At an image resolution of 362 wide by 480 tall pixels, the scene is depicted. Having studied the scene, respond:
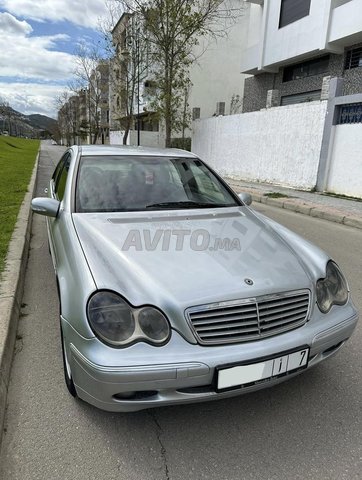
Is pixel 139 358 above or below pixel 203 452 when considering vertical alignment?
above

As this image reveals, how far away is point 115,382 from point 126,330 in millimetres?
244

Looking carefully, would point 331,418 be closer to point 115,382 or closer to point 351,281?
point 115,382

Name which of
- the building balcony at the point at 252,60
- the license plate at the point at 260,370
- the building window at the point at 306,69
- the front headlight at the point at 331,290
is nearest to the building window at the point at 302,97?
the building window at the point at 306,69

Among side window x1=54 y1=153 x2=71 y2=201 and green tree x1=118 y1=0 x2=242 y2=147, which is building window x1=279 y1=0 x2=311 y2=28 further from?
side window x1=54 y1=153 x2=71 y2=201

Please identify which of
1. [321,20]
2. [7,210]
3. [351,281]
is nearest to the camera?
[351,281]

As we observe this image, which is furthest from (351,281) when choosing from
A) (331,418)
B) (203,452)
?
(203,452)

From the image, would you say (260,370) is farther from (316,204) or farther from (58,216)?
(316,204)

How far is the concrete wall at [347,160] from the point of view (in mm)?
9961

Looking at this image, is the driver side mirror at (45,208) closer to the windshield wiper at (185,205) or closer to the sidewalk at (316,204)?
the windshield wiper at (185,205)

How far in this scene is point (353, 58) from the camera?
15.4m

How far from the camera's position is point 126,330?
6.12 ft

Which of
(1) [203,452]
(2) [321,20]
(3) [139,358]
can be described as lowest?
(1) [203,452]

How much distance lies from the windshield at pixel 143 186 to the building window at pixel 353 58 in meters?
14.8

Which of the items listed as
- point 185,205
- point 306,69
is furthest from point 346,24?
point 185,205
